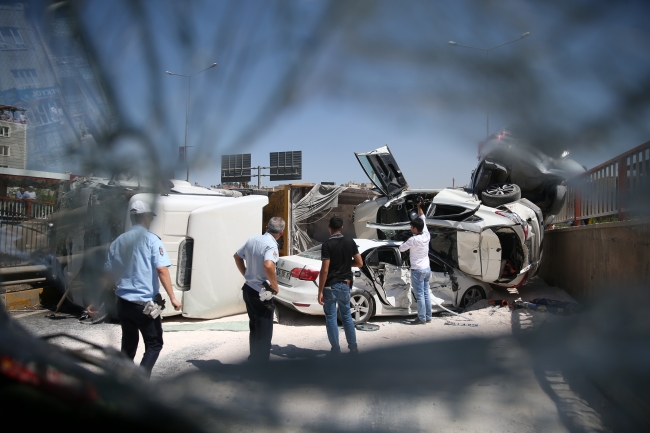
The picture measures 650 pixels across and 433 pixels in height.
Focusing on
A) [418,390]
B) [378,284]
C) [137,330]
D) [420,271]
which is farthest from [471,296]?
[418,390]

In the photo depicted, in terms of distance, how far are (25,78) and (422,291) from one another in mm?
6300

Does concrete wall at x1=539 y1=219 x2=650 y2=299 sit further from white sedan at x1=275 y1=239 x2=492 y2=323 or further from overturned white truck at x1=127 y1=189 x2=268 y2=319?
overturned white truck at x1=127 y1=189 x2=268 y2=319

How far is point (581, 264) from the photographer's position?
24.8 ft

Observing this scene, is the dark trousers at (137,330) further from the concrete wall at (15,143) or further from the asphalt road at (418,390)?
the concrete wall at (15,143)

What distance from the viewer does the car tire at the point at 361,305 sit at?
7109mm

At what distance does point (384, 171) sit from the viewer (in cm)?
905

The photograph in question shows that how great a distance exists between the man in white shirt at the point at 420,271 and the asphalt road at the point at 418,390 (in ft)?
11.1

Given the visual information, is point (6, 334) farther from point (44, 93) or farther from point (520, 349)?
point (520, 349)

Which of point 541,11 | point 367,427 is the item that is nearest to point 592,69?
point 541,11

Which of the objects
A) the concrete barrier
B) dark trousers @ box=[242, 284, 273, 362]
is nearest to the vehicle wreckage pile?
dark trousers @ box=[242, 284, 273, 362]

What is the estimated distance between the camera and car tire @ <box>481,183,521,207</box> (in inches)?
272

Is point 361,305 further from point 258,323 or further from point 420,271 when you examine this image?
point 258,323

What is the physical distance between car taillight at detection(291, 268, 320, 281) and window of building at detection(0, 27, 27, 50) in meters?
5.44

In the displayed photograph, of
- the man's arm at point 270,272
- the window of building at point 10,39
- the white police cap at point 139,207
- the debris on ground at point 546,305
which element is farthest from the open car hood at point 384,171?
the window of building at point 10,39
